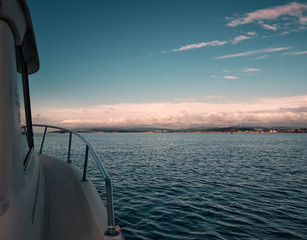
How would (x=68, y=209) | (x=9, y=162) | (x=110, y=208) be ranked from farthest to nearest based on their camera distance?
(x=68, y=209)
(x=110, y=208)
(x=9, y=162)

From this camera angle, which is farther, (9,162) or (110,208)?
(110,208)

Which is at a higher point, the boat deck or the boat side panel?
the boat side panel

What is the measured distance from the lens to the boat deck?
2954 millimetres

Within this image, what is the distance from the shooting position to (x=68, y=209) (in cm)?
362

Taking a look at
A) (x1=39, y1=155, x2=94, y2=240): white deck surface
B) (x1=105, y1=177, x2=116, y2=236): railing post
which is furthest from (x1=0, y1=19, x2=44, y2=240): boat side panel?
(x1=39, y1=155, x2=94, y2=240): white deck surface

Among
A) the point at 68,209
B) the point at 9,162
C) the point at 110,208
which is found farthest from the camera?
the point at 68,209

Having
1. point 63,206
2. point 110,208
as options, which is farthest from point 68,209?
point 110,208

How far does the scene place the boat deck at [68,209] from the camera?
9.69 feet

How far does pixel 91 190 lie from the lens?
3625 millimetres

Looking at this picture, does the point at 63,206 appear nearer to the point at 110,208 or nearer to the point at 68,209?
the point at 68,209

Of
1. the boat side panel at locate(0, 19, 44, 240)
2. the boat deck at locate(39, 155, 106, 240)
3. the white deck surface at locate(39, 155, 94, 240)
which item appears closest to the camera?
the boat side panel at locate(0, 19, 44, 240)

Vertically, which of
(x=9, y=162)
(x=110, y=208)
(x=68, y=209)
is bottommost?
(x=68, y=209)

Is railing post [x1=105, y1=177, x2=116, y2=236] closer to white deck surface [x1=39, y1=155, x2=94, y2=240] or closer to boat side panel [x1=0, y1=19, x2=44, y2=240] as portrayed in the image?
boat side panel [x1=0, y1=19, x2=44, y2=240]

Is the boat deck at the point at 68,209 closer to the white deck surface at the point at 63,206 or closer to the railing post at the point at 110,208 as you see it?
the white deck surface at the point at 63,206
